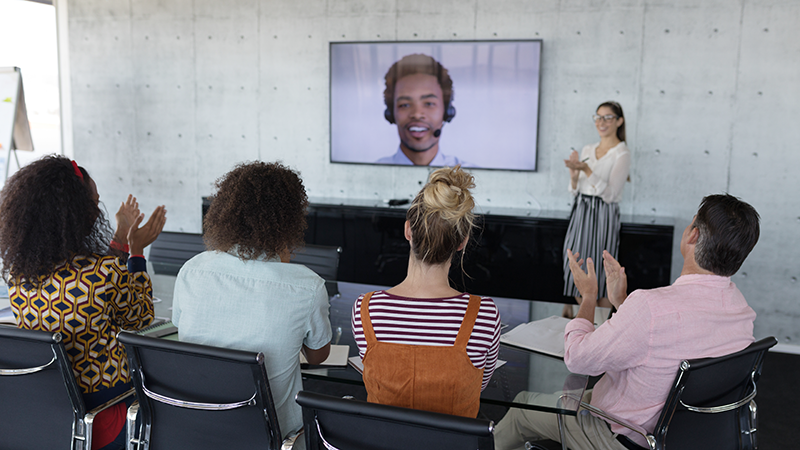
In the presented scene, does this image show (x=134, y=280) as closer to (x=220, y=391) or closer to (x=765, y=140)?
(x=220, y=391)

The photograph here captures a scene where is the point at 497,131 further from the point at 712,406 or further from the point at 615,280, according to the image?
the point at 712,406

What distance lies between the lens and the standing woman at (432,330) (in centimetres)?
142

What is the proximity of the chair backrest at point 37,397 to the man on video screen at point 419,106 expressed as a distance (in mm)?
3618

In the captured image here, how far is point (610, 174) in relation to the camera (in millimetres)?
4082

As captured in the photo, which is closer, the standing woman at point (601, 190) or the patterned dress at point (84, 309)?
the patterned dress at point (84, 309)

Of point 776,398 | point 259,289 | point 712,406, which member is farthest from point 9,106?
point 776,398

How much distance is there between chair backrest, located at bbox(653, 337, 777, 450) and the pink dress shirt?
0.19 feet

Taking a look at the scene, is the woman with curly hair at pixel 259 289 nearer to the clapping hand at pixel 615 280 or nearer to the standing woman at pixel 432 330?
the standing woman at pixel 432 330

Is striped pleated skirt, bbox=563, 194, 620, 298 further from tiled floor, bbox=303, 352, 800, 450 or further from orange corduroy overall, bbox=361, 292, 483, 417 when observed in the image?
orange corduroy overall, bbox=361, 292, 483, 417

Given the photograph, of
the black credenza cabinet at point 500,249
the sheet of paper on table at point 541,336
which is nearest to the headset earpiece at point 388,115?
the black credenza cabinet at point 500,249

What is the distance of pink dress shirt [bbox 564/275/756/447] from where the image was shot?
156cm

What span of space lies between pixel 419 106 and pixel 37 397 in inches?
146

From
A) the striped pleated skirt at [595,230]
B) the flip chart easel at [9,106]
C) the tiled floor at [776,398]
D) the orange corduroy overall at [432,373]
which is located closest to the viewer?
the orange corduroy overall at [432,373]

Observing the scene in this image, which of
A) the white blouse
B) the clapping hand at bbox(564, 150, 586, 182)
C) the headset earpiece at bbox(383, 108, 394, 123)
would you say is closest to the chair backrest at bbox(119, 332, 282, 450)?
the clapping hand at bbox(564, 150, 586, 182)
